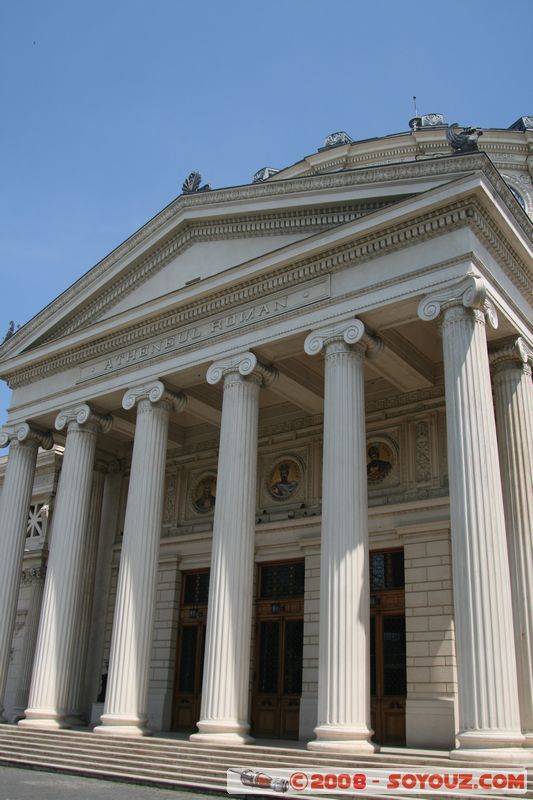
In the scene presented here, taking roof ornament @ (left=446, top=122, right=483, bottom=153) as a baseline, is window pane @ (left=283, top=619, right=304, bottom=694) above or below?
below

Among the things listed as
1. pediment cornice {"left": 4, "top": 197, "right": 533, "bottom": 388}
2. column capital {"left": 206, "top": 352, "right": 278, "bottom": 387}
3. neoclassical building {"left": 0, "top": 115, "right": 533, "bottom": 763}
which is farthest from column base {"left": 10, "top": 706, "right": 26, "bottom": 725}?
column capital {"left": 206, "top": 352, "right": 278, "bottom": 387}

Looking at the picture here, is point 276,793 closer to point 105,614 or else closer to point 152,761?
point 152,761

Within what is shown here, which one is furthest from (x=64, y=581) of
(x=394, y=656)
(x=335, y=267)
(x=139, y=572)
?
(x=335, y=267)

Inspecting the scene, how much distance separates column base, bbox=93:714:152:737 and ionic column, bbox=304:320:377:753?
4.74 m

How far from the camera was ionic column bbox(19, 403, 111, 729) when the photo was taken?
693 inches

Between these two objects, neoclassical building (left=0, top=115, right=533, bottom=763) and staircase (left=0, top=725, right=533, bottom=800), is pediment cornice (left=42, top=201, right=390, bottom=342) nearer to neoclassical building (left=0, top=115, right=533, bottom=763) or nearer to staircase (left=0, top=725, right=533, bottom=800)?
neoclassical building (left=0, top=115, right=533, bottom=763)

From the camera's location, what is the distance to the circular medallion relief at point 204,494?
876 inches

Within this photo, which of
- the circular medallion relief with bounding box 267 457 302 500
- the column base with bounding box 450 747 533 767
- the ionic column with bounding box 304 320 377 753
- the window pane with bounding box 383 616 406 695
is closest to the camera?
the column base with bounding box 450 747 533 767

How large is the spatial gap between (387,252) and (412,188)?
131cm

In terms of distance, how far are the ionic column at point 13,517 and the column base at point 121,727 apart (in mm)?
4908

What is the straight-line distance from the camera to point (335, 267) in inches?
617

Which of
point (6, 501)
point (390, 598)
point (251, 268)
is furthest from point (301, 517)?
point (6, 501)

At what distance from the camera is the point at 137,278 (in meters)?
20.3

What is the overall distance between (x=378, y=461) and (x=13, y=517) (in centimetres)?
986
